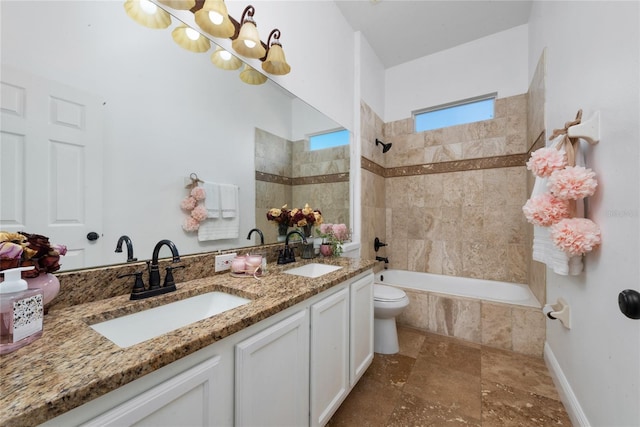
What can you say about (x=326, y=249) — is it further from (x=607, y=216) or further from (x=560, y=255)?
(x=607, y=216)

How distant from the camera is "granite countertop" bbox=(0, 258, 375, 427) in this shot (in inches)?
17.9

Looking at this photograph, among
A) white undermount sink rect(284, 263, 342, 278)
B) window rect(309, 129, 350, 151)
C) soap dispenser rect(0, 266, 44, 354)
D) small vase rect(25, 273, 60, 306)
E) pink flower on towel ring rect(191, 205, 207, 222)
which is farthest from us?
Result: window rect(309, 129, 350, 151)

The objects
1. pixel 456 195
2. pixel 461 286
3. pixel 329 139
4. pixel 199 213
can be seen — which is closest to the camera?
pixel 199 213

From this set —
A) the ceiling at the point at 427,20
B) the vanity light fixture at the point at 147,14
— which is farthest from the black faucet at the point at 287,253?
the ceiling at the point at 427,20

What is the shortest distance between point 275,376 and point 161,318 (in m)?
0.50

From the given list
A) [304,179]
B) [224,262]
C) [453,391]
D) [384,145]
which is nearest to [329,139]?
[304,179]

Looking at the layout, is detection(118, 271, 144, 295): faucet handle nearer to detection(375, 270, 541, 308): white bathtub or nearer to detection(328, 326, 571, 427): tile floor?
detection(328, 326, 571, 427): tile floor

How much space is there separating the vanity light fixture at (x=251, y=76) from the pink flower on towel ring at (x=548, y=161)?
5.43ft

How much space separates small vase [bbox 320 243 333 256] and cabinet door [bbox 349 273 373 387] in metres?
0.39

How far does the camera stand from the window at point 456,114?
2.89 m

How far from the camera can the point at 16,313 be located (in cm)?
62

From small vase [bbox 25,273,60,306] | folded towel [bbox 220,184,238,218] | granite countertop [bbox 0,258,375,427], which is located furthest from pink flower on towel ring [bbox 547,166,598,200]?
small vase [bbox 25,273,60,306]

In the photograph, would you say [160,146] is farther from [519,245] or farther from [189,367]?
[519,245]

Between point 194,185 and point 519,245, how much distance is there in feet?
10.2
